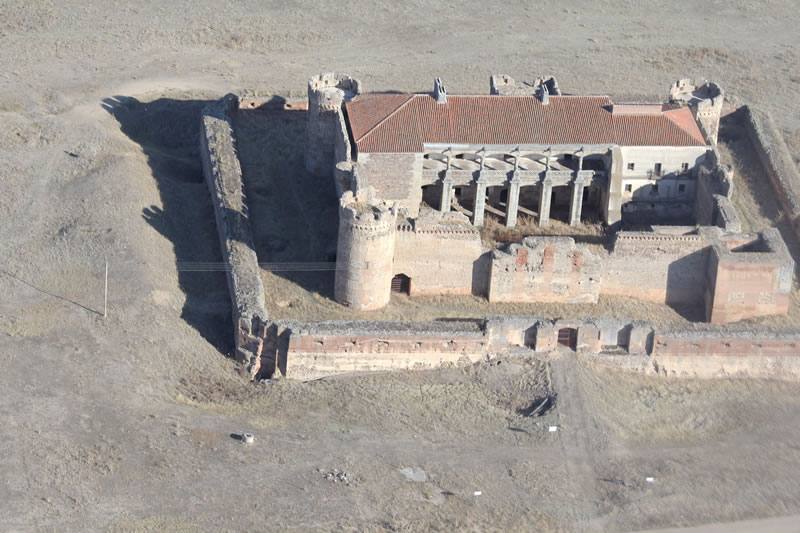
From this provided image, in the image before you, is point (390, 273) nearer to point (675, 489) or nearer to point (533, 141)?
point (533, 141)

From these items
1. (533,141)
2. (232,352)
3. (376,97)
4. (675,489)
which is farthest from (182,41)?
(675,489)

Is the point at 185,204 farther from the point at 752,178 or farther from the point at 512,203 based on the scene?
the point at 752,178

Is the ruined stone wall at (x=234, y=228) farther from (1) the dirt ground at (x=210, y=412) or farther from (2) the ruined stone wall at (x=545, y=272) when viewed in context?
(2) the ruined stone wall at (x=545, y=272)

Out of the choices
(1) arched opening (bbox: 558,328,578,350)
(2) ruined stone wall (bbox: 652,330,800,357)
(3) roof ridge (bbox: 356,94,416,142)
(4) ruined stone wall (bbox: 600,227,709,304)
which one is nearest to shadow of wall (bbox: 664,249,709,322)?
(4) ruined stone wall (bbox: 600,227,709,304)

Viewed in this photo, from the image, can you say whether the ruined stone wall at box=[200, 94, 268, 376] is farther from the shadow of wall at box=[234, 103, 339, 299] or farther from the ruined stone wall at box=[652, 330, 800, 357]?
the ruined stone wall at box=[652, 330, 800, 357]

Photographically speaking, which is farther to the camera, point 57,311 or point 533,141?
point 533,141

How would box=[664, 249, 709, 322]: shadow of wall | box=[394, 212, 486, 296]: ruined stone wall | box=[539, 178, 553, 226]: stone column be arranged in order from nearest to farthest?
1. box=[394, 212, 486, 296]: ruined stone wall
2. box=[664, 249, 709, 322]: shadow of wall
3. box=[539, 178, 553, 226]: stone column

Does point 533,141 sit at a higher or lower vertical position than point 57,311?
higher

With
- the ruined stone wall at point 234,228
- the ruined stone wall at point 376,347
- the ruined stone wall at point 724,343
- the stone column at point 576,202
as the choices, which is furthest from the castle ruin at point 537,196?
the ruined stone wall at point 376,347
